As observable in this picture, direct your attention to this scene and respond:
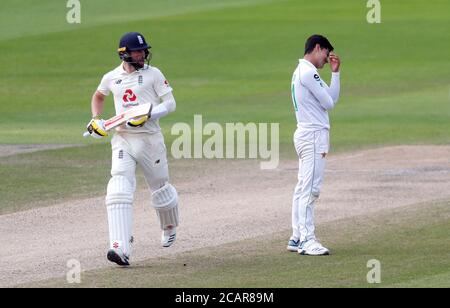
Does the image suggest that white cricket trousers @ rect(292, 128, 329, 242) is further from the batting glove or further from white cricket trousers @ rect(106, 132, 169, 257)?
the batting glove

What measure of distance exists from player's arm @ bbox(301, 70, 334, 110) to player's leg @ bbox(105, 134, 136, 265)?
1.90m

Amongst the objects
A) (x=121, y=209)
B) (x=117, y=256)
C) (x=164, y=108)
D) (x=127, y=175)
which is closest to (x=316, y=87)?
(x=164, y=108)

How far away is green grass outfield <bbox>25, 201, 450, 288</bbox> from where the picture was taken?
10.9 m

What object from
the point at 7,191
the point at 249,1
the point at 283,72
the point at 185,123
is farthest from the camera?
the point at 249,1

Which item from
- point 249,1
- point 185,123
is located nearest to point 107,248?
point 185,123

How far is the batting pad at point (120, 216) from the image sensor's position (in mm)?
11562

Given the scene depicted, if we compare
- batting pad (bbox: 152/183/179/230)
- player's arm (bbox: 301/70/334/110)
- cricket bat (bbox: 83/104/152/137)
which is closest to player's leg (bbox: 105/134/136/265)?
cricket bat (bbox: 83/104/152/137)

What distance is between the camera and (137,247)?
12.8 meters

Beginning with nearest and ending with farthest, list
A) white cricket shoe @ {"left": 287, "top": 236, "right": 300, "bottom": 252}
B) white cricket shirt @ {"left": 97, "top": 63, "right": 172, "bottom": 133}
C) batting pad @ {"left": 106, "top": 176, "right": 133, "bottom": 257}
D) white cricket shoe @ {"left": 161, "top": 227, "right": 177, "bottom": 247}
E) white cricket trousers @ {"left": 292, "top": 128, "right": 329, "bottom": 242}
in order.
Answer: batting pad @ {"left": 106, "top": 176, "right": 133, "bottom": 257} < white cricket shirt @ {"left": 97, "top": 63, "right": 172, "bottom": 133} < white cricket trousers @ {"left": 292, "top": 128, "right": 329, "bottom": 242} < white cricket shoe @ {"left": 287, "top": 236, "right": 300, "bottom": 252} < white cricket shoe @ {"left": 161, "top": 227, "right": 177, "bottom": 247}
